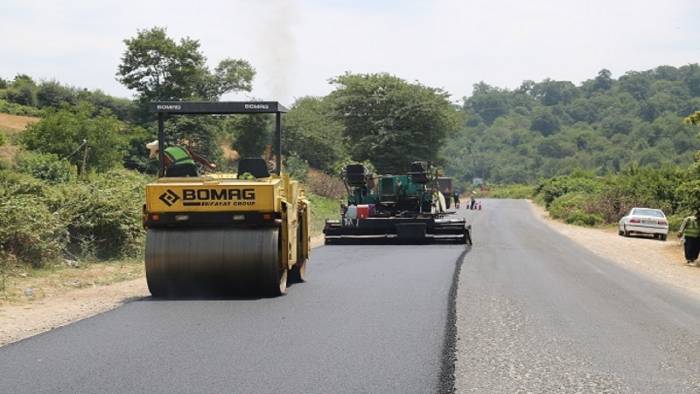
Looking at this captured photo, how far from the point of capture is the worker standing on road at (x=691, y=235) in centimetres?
2036

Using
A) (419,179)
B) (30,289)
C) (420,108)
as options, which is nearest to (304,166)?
(420,108)

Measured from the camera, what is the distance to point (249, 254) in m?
10.8

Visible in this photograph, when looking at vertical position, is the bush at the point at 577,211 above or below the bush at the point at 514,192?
below

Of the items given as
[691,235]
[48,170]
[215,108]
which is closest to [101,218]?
[48,170]

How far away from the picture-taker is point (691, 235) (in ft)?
67.7

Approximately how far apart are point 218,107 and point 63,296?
3.63 meters

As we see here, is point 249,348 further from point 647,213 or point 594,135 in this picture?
point 594,135

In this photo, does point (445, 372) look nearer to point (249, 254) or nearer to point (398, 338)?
point (398, 338)

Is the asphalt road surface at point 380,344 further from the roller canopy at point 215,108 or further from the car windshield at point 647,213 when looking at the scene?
the car windshield at point 647,213

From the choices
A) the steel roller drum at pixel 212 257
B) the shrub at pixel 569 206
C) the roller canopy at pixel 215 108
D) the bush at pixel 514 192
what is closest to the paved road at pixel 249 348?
the steel roller drum at pixel 212 257

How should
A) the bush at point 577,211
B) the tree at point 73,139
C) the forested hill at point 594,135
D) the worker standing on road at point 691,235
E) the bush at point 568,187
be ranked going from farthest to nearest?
the forested hill at point 594,135, the bush at point 568,187, the bush at point 577,211, the tree at point 73,139, the worker standing on road at point 691,235

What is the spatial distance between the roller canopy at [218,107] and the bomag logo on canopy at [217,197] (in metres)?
1.17

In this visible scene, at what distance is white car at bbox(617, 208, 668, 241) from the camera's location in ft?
103

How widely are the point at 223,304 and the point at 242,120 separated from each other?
25.2 meters
